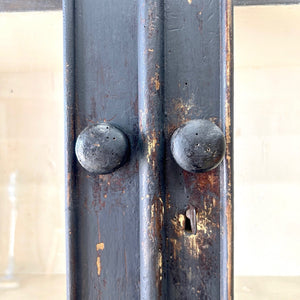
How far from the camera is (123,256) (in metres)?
0.32

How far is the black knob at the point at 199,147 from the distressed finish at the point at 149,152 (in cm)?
3

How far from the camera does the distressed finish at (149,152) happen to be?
301 mm

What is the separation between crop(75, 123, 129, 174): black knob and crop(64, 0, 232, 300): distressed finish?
3cm

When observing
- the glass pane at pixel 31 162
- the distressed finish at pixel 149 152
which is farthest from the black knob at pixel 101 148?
the glass pane at pixel 31 162

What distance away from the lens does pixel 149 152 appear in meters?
0.30

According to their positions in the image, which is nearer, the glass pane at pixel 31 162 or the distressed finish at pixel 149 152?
the distressed finish at pixel 149 152

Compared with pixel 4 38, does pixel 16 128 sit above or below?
below
